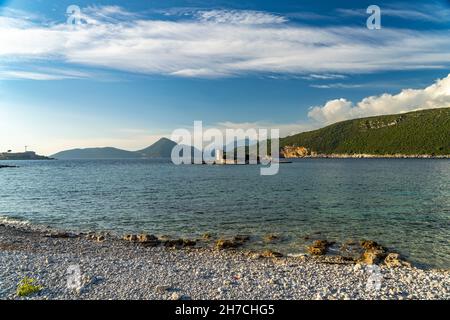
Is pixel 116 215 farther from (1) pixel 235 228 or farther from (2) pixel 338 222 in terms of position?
(2) pixel 338 222

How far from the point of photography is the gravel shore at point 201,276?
1387cm

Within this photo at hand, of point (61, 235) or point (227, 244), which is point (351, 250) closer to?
point (227, 244)

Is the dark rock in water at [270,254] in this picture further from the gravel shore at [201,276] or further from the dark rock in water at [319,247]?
the dark rock in water at [319,247]

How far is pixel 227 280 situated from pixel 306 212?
24.7 metres

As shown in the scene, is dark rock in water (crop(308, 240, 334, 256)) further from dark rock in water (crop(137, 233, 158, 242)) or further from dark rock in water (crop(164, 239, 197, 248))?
dark rock in water (crop(137, 233, 158, 242))

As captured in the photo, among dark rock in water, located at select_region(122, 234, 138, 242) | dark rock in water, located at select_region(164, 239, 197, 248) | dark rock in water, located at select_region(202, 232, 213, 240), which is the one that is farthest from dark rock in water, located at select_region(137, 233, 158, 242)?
dark rock in water, located at select_region(202, 232, 213, 240)

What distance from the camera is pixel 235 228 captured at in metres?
30.9

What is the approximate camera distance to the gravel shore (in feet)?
45.5

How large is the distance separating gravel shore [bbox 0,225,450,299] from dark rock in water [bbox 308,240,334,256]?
Result: 127 centimetres

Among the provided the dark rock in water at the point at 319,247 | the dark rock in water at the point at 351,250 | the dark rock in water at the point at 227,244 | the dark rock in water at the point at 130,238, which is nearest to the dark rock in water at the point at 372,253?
the dark rock in water at the point at 351,250

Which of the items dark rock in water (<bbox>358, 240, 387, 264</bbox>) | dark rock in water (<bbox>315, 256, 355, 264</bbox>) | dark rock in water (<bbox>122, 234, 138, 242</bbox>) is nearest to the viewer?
dark rock in water (<bbox>315, 256, 355, 264</bbox>)

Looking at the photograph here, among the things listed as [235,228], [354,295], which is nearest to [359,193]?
[235,228]

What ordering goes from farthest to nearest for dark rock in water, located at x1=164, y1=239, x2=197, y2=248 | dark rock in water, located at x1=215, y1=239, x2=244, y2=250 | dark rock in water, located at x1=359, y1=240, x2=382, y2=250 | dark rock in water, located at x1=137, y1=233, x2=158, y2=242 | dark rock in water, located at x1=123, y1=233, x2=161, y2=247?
1. dark rock in water, located at x1=137, y1=233, x2=158, y2=242
2. dark rock in water, located at x1=123, y1=233, x2=161, y2=247
3. dark rock in water, located at x1=164, y1=239, x2=197, y2=248
4. dark rock in water, located at x1=215, y1=239, x2=244, y2=250
5. dark rock in water, located at x1=359, y1=240, x2=382, y2=250

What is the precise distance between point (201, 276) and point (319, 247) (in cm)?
1081
